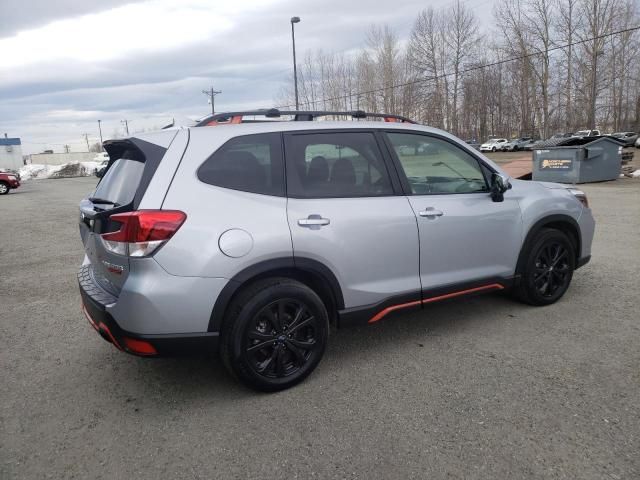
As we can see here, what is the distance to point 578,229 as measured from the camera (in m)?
4.44

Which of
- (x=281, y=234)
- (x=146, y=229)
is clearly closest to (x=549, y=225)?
(x=281, y=234)

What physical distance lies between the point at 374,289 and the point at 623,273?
3.57 meters

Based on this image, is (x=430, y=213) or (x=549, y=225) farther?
(x=549, y=225)

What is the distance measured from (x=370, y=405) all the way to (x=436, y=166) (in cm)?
202

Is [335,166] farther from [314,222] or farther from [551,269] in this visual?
[551,269]

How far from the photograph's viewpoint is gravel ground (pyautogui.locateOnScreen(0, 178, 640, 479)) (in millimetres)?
2383

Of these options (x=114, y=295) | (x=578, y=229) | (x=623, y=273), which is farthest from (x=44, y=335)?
(x=623, y=273)

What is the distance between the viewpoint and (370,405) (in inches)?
113

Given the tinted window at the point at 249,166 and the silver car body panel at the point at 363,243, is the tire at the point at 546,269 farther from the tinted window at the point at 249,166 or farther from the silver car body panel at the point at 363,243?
the tinted window at the point at 249,166

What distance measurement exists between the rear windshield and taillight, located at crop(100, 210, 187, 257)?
0.66 ft

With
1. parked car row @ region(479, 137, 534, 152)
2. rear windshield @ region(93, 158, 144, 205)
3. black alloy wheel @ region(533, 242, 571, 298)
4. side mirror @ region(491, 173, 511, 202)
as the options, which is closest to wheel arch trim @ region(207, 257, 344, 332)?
rear windshield @ region(93, 158, 144, 205)

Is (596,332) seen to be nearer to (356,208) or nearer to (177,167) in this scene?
(356,208)

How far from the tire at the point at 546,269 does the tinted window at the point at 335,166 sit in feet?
5.21

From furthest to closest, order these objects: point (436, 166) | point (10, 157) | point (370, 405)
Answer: point (10, 157), point (436, 166), point (370, 405)
